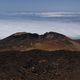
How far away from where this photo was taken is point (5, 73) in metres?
22.0

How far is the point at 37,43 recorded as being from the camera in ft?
143

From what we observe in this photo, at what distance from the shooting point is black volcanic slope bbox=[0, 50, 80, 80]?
21906 mm

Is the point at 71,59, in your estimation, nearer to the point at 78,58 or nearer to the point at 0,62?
the point at 78,58

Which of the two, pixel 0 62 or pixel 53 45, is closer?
pixel 0 62

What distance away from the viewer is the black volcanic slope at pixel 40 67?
71.9 feet

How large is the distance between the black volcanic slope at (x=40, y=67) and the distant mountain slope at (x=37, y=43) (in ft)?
48.6

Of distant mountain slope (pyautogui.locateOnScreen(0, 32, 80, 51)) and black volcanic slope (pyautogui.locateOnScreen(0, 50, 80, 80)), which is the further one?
distant mountain slope (pyautogui.locateOnScreen(0, 32, 80, 51))

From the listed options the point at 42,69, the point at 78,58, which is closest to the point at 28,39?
the point at 78,58

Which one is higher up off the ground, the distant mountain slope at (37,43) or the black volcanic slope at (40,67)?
the black volcanic slope at (40,67)

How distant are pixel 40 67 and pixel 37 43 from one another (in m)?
20.0

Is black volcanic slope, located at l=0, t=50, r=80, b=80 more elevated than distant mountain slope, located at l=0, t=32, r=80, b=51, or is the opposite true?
black volcanic slope, located at l=0, t=50, r=80, b=80

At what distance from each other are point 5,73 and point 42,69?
7.86ft

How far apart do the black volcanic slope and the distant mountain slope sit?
14.8 m

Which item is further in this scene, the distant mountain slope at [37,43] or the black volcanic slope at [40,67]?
the distant mountain slope at [37,43]
